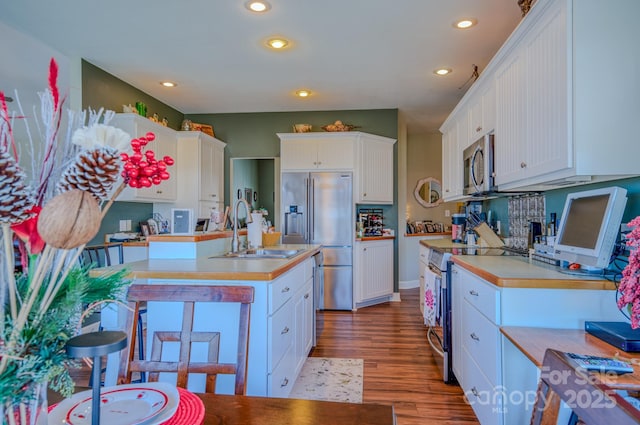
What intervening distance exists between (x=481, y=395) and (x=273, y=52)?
3.15m

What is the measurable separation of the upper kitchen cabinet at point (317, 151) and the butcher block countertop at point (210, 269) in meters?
2.83

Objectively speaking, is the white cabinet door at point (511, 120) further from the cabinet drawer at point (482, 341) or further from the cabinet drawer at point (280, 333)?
the cabinet drawer at point (280, 333)

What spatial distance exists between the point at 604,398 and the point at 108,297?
2.36ft

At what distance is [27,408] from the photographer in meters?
0.54

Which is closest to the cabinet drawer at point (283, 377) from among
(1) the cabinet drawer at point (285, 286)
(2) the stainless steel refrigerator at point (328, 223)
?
(1) the cabinet drawer at point (285, 286)

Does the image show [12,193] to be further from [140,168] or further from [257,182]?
[257,182]

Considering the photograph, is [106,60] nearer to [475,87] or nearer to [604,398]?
[475,87]

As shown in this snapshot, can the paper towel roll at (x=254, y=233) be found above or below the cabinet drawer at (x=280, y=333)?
above

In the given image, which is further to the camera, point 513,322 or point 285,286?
point 285,286

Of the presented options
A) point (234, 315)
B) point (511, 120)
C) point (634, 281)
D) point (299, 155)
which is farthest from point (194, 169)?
Result: point (634, 281)

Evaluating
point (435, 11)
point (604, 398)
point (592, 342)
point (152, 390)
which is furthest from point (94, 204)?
point (435, 11)

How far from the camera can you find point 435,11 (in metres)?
2.86

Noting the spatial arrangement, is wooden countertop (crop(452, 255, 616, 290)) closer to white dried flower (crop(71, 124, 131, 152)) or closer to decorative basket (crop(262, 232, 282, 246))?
white dried flower (crop(71, 124, 131, 152))

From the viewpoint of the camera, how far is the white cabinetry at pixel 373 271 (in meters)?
5.05
